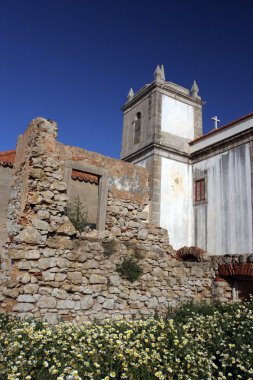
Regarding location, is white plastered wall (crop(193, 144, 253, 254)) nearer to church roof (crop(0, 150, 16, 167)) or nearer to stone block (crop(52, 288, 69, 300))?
stone block (crop(52, 288, 69, 300))

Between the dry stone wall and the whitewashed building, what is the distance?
4628 mm

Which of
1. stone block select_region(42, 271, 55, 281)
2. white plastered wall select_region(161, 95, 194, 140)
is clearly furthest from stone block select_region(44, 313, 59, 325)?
white plastered wall select_region(161, 95, 194, 140)

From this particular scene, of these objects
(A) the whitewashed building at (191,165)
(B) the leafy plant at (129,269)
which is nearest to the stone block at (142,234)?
(B) the leafy plant at (129,269)

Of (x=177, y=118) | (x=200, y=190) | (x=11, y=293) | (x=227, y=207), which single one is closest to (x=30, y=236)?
(x=11, y=293)

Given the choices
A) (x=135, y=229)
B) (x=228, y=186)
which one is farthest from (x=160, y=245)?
(x=228, y=186)

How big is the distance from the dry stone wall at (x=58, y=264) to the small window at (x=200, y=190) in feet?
19.5

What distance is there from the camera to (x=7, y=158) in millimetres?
14977

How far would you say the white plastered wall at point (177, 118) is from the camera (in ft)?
46.5

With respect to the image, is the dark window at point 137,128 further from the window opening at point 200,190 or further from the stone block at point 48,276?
the stone block at point 48,276

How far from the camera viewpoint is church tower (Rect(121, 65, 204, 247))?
13016 mm

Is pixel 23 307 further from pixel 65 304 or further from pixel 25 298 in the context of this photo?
pixel 65 304

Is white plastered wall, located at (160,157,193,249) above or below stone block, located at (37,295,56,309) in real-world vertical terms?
above

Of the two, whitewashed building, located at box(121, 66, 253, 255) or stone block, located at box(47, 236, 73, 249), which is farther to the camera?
whitewashed building, located at box(121, 66, 253, 255)

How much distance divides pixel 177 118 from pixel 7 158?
8130 mm
